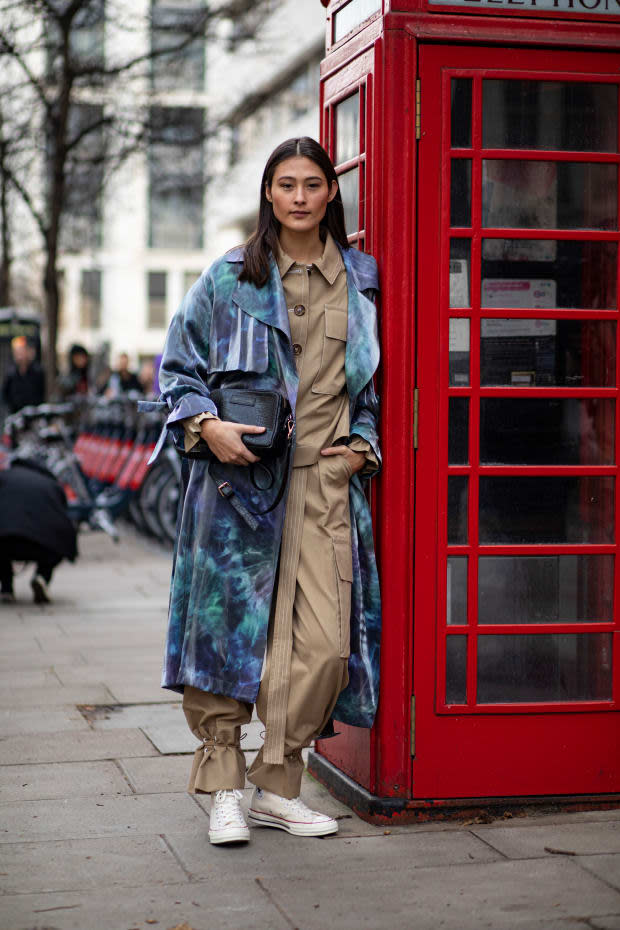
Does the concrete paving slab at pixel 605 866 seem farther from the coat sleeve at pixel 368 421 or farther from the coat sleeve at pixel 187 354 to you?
the coat sleeve at pixel 187 354

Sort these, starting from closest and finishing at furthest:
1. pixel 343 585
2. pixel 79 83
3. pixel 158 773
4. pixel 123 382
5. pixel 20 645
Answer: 1. pixel 343 585
2. pixel 158 773
3. pixel 20 645
4. pixel 79 83
5. pixel 123 382

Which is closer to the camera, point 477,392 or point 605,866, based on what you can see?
point 605,866

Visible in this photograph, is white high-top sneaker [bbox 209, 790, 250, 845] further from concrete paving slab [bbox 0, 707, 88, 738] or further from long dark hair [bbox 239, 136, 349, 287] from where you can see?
concrete paving slab [bbox 0, 707, 88, 738]

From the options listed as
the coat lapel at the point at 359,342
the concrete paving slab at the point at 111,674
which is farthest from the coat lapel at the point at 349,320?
the concrete paving slab at the point at 111,674

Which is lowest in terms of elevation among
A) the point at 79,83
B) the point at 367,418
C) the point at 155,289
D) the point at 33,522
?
the point at 33,522

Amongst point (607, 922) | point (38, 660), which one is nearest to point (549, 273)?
point (607, 922)

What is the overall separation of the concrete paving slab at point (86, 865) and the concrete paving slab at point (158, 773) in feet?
1.91

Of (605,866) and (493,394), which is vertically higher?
(493,394)

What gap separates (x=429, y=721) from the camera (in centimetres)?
420

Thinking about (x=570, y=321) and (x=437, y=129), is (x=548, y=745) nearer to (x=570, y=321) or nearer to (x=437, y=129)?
(x=570, y=321)

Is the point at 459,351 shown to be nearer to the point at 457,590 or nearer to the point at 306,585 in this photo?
the point at 457,590

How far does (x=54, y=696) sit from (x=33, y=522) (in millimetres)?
2594

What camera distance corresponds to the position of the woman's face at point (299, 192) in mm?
4000

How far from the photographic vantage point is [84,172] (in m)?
18.5
